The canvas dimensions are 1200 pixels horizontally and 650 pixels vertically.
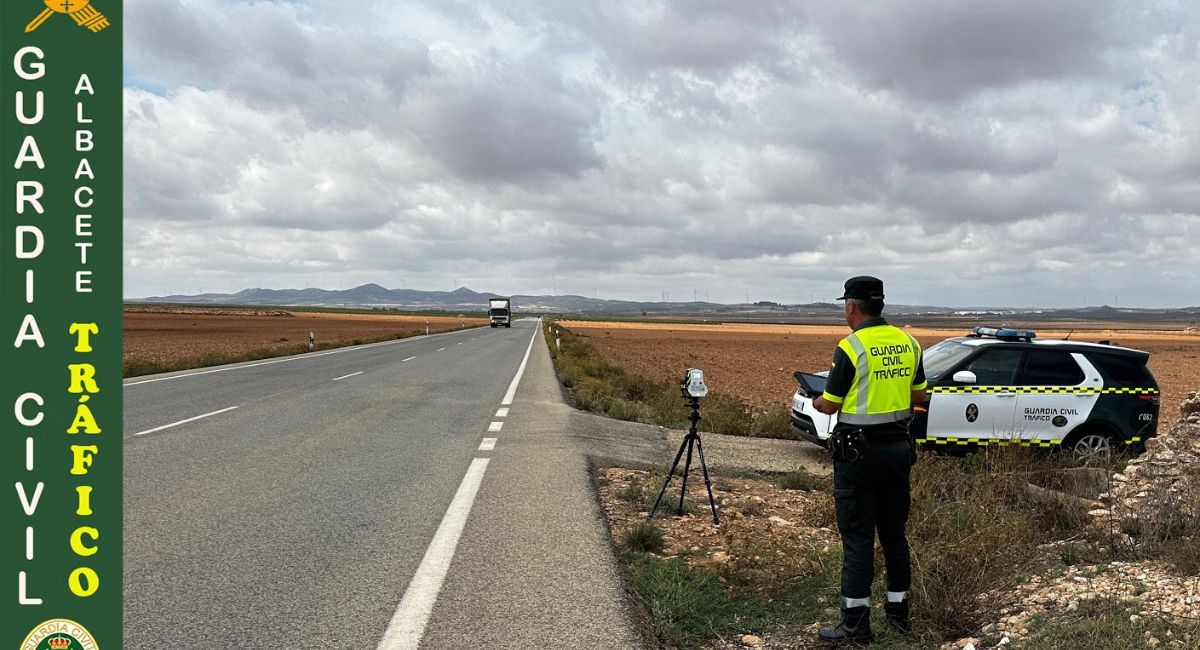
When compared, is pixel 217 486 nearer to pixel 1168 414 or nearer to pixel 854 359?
pixel 854 359

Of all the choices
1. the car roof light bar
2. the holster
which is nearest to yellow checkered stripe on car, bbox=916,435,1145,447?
the car roof light bar

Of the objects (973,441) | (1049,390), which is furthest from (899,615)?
(1049,390)

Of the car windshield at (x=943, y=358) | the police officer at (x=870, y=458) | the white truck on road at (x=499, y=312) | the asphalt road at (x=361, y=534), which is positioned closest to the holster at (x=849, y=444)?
the police officer at (x=870, y=458)

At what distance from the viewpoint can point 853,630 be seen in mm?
3748

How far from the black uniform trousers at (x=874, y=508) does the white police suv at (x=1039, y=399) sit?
4.43 meters

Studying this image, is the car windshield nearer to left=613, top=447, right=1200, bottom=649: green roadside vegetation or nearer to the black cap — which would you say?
left=613, top=447, right=1200, bottom=649: green roadside vegetation

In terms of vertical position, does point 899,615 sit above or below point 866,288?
below

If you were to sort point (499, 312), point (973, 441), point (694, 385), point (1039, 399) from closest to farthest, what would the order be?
1. point (694, 385)
2. point (973, 441)
3. point (1039, 399)
4. point (499, 312)

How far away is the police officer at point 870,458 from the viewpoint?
3.81 meters

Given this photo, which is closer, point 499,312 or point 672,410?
point 672,410

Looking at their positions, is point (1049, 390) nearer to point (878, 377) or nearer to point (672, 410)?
point (878, 377)

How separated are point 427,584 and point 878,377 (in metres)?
2.76

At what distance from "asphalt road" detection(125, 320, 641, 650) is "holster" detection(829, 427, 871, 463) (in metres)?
1.40
